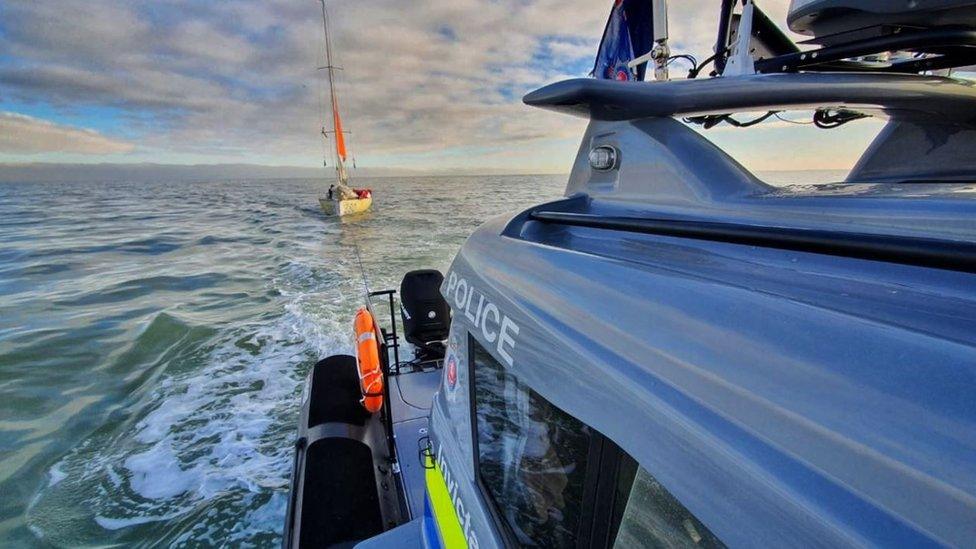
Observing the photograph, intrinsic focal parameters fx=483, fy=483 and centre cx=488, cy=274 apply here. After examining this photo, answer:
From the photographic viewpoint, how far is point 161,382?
6293mm

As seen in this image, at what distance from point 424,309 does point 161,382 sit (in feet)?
14.6

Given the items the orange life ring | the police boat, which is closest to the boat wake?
the orange life ring

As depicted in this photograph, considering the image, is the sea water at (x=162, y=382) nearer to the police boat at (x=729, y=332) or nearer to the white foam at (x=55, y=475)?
the white foam at (x=55, y=475)

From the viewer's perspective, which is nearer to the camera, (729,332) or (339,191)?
(729,332)

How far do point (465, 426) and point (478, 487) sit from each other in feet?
0.56

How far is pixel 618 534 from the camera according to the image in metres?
0.81

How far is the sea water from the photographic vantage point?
398cm

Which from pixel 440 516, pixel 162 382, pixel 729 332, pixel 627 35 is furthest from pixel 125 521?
pixel 627 35

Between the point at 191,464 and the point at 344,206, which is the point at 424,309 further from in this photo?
the point at 344,206

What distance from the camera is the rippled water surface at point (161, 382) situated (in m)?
3.98

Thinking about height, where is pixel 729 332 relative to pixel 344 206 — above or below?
above

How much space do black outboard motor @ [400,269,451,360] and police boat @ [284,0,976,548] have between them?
7.59 ft

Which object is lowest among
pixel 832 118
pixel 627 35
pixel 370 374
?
pixel 370 374

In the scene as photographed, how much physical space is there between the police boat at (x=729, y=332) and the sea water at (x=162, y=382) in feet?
→ 4.93
